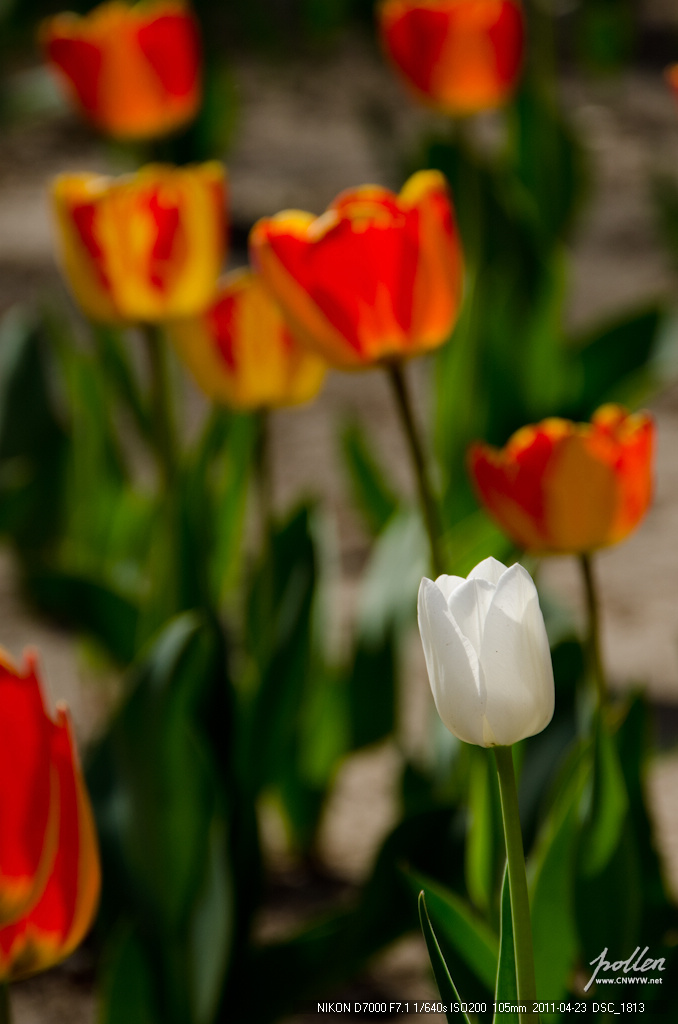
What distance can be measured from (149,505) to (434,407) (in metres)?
0.41

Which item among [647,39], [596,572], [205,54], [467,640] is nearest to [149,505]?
[596,572]

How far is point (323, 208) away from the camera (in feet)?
11.0

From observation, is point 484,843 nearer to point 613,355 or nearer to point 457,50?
point 613,355

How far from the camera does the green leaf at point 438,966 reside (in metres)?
0.58

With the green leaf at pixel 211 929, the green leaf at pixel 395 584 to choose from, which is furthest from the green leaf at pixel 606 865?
the green leaf at pixel 395 584

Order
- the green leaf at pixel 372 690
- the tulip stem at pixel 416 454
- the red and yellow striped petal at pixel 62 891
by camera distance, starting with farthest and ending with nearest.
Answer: the green leaf at pixel 372 690, the tulip stem at pixel 416 454, the red and yellow striped petal at pixel 62 891

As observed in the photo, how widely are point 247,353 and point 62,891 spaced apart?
0.60 metres

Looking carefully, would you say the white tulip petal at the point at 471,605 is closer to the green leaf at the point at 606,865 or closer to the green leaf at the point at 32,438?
the green leaf at the point at 606,865

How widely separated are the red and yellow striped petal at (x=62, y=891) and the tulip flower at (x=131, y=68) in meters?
1.31

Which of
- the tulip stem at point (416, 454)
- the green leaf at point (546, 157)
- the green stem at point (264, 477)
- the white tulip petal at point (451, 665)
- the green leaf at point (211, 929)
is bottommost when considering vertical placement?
the green leaf at point (546, 157)

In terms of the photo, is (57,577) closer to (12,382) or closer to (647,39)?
(12,382)

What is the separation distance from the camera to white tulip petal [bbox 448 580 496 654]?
0.50 meters

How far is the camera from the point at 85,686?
1.59 meters

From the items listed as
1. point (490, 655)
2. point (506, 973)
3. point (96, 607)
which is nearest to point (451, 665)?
point (490, 655)
